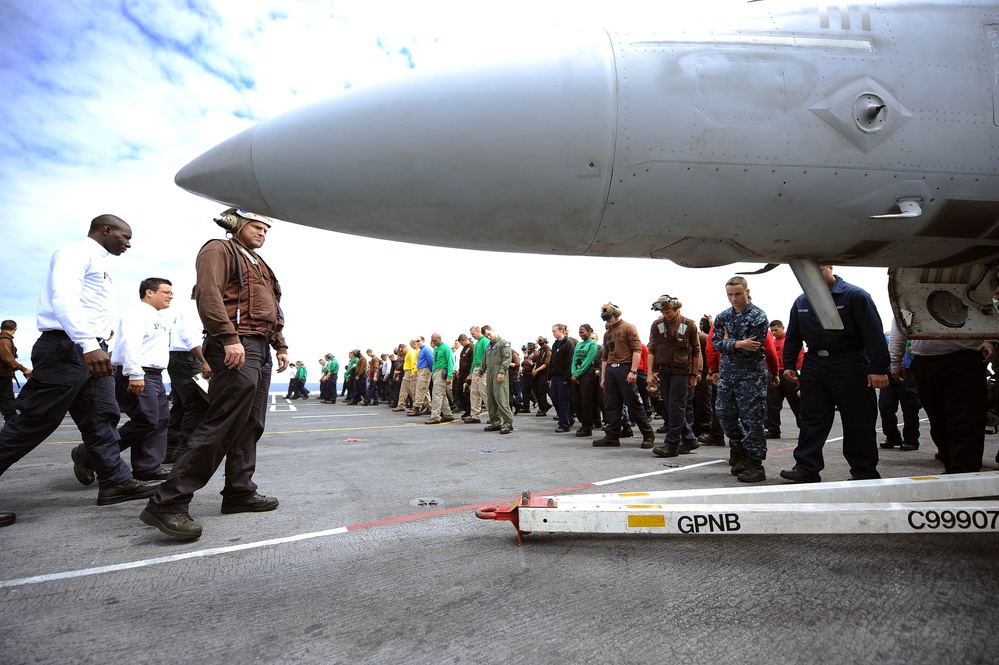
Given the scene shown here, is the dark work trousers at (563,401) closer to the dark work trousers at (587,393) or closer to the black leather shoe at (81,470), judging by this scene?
the dark work trousers at (587,393)

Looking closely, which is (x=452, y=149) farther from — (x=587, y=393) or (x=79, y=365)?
(x=587, y=393)

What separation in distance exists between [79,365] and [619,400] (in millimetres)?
5249

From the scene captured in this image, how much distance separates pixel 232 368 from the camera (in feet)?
9.15

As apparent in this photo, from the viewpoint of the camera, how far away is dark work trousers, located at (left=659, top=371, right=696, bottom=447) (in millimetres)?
5375

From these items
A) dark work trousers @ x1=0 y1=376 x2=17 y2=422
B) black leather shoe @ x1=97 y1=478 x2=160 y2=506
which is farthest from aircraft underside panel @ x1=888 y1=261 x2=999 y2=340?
dark work trousers @ x1=0 y1=376 x2=17 y2=422

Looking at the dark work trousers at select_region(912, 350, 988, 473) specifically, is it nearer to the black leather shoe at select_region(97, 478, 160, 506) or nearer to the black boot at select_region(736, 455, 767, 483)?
the black boot at select_region(736, 455, 767, 483)

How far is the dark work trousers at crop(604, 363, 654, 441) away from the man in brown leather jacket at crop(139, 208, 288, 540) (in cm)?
404

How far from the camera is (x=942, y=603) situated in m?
1.81

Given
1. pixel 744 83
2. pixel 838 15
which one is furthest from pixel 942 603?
pixel 838 15

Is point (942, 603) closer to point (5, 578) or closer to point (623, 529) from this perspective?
point (623, 529)

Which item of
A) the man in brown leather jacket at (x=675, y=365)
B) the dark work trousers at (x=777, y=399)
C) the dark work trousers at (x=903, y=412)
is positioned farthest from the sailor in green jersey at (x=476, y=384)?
the dark work trousers at (x=903, y=412)

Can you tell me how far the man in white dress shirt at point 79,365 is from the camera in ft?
9.78

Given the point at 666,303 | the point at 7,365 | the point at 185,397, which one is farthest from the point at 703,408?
the point at 7,365

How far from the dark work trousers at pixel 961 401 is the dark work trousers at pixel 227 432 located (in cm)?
465
